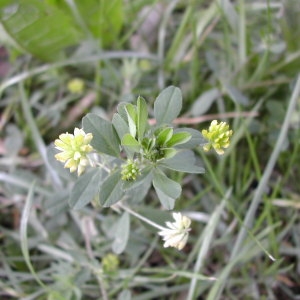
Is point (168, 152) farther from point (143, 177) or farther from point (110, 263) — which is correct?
point (110, 263)

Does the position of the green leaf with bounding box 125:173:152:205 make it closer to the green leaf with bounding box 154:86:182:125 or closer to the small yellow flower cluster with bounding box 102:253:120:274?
the green leaf with bounding box 154:86:182:125

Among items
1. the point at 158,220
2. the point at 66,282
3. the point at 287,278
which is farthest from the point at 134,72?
the point at 287,278

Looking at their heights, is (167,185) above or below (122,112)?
below

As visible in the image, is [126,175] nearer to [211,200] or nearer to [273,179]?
[211,200]

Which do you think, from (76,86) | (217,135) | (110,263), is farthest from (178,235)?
(76,86)

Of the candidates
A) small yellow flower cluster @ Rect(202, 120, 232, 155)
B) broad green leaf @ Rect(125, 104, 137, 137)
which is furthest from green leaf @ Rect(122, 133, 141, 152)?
small yellow flower cluster @ Rect(202, 120, 232, 155)

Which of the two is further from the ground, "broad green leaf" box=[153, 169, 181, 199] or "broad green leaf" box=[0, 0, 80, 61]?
"broad green leaf" box=[0, 0, 80, 61]

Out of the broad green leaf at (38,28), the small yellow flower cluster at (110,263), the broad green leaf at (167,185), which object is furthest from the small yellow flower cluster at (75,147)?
the broad green leaf at (38,28)
